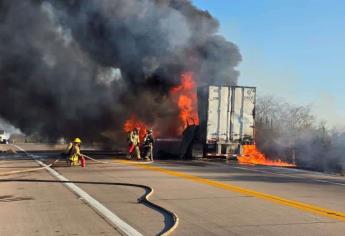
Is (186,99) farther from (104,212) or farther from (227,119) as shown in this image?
(104,212)

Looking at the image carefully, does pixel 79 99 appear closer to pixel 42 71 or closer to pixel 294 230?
pixel 42 71

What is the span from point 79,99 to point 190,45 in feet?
24.9

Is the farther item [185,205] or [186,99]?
[186,99]

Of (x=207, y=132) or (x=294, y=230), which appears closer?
(x=294, y=230)

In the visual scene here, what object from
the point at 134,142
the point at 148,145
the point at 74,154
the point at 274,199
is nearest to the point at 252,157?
the point at 148,145

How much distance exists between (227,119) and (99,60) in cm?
974

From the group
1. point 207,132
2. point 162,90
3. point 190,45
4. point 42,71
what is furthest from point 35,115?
point 207,132

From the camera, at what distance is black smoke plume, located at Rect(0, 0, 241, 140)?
27.6 m

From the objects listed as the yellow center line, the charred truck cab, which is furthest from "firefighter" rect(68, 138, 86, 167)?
the charred truck cab

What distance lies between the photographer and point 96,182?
45.2 ft

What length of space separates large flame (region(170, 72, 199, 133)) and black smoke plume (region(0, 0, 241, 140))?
1.35 feet

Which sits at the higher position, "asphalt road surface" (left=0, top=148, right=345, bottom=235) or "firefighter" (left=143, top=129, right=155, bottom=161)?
"firefighter" (left=143, top=129, right=155, bottom=161)

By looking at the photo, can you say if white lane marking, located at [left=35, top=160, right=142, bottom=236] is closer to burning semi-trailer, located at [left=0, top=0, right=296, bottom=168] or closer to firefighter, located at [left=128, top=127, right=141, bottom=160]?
firefighter, located at [left=128, top=127, right=141, bottom=160]

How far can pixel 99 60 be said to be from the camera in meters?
29.9
